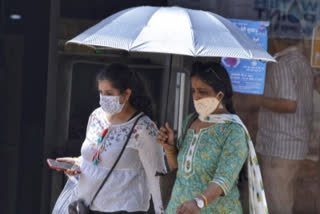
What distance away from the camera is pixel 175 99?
529 centimetres

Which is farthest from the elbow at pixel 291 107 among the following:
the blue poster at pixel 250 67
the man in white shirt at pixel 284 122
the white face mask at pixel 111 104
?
the white face mask at pixel 111 104

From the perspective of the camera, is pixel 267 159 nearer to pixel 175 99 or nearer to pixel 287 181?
pixel 287 181

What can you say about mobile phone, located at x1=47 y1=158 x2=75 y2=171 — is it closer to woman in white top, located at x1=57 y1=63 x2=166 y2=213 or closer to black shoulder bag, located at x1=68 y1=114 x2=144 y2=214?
woman in white top, located at x1=57 y1=63 x2=166 y2=213

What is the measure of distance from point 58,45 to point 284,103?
2.00 m

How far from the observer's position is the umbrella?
10.5 ft

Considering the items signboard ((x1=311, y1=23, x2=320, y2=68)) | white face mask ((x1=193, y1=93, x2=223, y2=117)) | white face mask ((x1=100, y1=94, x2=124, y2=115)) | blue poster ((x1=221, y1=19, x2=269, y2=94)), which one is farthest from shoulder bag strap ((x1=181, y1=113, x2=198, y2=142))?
signboard ((x1=311, y1=23, x2=320, y2=68))

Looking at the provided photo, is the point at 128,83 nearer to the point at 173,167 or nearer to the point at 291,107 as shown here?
the point at 173,167

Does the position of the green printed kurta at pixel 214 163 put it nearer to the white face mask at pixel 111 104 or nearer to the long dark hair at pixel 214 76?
the long dark hair at pixel 214 76

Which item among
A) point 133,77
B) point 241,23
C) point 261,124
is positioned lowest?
point 261,124

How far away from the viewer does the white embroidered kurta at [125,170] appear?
3637 millimetres

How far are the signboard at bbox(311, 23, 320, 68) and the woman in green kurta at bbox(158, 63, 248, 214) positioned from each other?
2020mm

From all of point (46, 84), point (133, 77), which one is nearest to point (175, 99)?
point (46, 84)

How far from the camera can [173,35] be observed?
10.7 ft

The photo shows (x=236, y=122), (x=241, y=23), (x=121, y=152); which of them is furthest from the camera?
(x=241, y=23)
